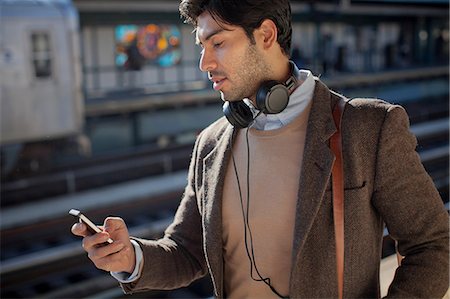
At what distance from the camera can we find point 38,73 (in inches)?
418

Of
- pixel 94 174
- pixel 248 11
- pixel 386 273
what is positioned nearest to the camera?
pixel 248 11

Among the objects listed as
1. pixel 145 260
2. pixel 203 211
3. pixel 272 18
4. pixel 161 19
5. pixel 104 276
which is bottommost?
pixel 104 276

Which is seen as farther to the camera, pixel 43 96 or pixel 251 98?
pixel 43 96

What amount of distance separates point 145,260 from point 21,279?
4950 millimetres

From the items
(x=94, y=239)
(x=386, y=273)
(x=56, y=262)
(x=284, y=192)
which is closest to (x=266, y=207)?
(x=284, y=192)

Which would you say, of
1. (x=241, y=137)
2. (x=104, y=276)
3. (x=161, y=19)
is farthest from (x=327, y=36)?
(x=241, y=137)

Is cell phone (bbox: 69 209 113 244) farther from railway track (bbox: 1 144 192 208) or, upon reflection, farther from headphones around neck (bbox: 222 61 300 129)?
railway track (bbox: 1 144 192 208)

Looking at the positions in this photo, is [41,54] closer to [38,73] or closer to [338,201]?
[38,73]

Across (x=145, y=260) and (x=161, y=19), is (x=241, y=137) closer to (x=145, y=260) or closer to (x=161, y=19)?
(x=145, y=260)

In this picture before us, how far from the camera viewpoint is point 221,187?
183 centimetres

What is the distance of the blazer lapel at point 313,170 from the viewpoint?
1630 millimetres

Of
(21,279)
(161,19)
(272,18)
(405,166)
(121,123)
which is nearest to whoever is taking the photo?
(405,166)

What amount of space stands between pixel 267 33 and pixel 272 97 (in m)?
0.19

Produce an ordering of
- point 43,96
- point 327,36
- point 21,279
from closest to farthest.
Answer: point 21,279
point 43,96
point 327,36
